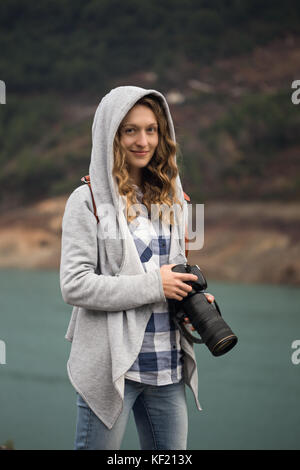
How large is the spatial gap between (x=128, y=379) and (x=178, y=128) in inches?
23.2

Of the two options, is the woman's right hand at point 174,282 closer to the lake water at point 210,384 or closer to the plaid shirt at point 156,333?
the plaid shirt at point 156,333

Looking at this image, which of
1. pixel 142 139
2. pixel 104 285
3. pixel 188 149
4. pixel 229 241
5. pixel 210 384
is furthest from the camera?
pixel 188 149

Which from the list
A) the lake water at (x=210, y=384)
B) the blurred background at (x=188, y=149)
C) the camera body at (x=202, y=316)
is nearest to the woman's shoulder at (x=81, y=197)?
the camera body at (x=202, y=316)

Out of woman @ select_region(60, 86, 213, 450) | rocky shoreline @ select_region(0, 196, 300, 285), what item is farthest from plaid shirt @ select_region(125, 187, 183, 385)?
rocky shoreline @ select_region(0, 196, 300, 285)

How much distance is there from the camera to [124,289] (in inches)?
42.4

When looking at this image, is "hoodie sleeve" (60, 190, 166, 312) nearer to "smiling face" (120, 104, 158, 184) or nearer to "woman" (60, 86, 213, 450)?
"woman" (60, 86, 213, 450)

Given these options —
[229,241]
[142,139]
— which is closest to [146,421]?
[142,139]

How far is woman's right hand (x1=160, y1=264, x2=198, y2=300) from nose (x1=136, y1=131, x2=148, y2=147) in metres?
0.26

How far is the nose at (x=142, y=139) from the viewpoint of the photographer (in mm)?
1180

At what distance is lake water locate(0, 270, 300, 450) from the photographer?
2.77 meters

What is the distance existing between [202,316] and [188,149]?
9767mm

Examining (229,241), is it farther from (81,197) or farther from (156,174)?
(81,197)

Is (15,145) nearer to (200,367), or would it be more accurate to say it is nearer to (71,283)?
(200,367)

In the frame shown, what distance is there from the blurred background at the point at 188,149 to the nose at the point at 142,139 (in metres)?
2.59
